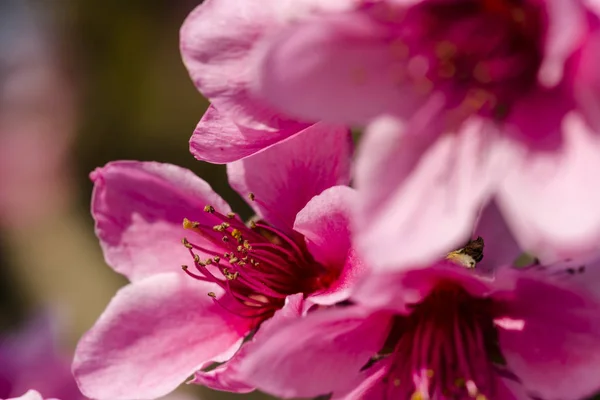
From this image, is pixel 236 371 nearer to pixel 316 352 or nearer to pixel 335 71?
pixel 316 352

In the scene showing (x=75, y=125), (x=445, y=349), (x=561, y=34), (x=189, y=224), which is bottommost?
(x=75, y=125)


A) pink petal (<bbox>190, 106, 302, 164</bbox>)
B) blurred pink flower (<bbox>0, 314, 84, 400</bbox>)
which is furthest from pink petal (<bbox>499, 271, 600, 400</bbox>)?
blurred pink flower (<bbox>0, 314, 84, 400</bbox>)

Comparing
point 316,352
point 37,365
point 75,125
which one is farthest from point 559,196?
point 75,125

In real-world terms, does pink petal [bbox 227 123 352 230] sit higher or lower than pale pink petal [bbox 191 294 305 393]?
higher

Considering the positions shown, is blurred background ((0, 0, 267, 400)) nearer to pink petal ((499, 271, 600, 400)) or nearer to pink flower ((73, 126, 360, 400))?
pink flower ((73, 126, 360, 400))

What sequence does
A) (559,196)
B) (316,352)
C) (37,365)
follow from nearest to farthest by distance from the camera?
(559,196), (316,352), (37,365)

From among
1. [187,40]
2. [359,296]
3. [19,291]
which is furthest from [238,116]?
[19,291]

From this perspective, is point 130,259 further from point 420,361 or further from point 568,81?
point 568,81
